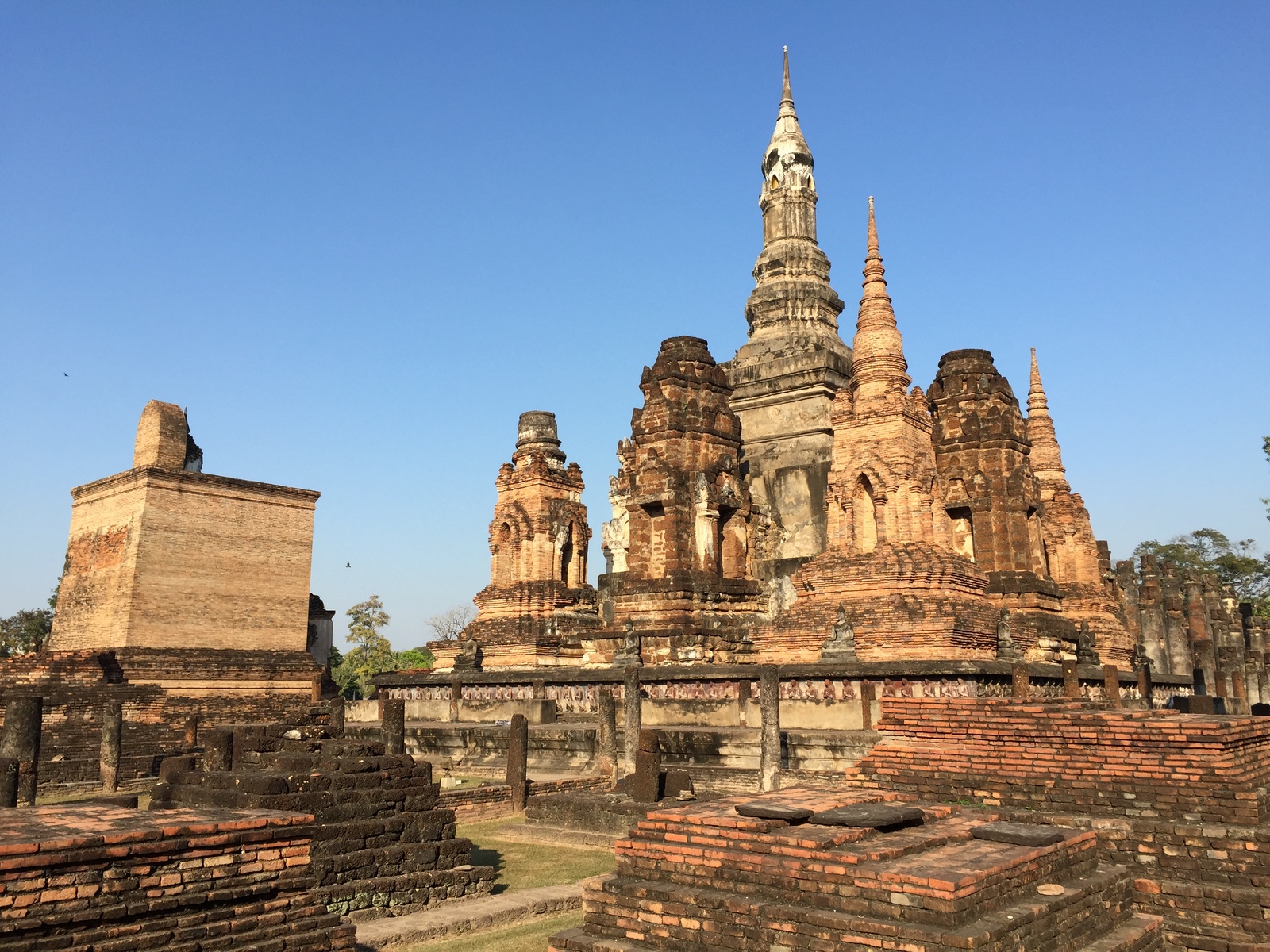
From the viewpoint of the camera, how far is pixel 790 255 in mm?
29312

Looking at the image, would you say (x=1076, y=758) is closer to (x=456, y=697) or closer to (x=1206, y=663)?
(x=456, y=697)

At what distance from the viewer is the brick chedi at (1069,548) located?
24.7 m

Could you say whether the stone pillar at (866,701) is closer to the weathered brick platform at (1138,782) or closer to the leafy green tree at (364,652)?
the weathered brick platform at (1138,782)

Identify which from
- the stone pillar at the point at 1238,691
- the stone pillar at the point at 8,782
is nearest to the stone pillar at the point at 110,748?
the stone pillar at the point at 8,782

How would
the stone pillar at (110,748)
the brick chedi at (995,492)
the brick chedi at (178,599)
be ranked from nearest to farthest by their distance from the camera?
1. the stone pillar at (110,748)
2. the brick chedi at (995,492)
3. the brick chedi at (178,599)

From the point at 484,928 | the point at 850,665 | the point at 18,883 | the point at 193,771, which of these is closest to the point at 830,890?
the point at 484,928

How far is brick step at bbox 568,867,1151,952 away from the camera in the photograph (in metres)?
5.50

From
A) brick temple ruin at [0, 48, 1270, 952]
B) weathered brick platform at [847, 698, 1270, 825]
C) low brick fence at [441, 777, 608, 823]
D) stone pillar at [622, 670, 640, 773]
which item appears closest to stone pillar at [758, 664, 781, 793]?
brick temple ruin at [0, 48, 1270, 952]

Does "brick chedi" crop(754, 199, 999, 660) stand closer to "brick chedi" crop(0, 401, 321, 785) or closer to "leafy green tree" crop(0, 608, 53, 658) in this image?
"brick chedi" crop(0, 401, 321, 785)

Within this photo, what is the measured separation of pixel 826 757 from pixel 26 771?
1146cm

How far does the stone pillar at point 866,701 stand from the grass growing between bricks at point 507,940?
8.04 meters

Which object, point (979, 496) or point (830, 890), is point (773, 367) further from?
point (830, 890)

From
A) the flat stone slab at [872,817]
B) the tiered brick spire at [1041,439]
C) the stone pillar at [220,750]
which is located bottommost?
the flat stone slab at [872,817]

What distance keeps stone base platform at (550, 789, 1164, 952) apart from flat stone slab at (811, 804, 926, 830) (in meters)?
0.06
